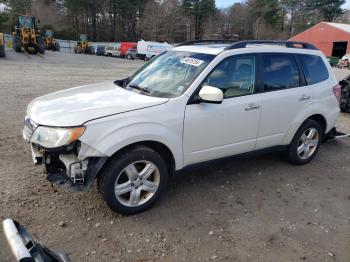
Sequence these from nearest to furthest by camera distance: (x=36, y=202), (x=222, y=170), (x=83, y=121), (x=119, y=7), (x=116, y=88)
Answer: (x=83, y=121)
(x=36, y=202)
(x=116, y=88)
(x=222, y=170)
(x=119, y=7)

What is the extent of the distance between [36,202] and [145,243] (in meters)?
1.41

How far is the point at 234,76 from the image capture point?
4.00 m

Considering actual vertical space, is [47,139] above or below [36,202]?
above

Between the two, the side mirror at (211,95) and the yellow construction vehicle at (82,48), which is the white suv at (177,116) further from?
the yellow construction vehicle at (82,48)

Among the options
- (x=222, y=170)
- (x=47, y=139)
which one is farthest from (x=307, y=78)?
(x=47, y=139)

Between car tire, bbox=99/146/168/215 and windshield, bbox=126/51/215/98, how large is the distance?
2.58 feet

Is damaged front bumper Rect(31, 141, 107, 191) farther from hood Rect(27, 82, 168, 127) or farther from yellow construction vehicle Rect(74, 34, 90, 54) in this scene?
yellow construction vehicle Rect(74, 34, 90, 54)

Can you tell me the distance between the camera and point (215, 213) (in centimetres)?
363

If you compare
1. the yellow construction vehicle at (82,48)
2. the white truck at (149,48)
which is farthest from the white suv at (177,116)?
the yellow construction vehicle at (82,48)

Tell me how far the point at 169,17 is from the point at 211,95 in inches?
2582

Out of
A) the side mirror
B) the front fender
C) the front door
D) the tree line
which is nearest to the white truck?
the tree line

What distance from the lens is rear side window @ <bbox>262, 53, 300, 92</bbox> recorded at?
4.28 meters

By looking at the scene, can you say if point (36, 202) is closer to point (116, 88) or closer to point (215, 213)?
point (116, 88)

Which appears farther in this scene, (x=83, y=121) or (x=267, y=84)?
(x=267, y=84)
